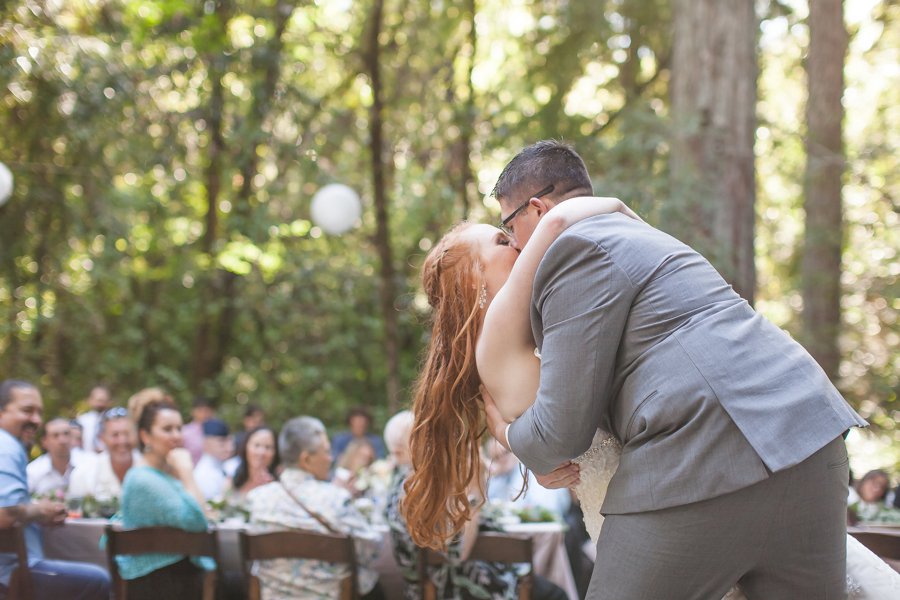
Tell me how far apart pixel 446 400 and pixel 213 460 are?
5.71m

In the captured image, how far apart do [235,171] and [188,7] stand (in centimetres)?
353

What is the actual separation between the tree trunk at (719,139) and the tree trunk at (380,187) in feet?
12.0

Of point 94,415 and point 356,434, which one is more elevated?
point 94,415

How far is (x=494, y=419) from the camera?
2344 mm

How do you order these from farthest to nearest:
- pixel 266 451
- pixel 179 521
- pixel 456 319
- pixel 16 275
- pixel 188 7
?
pixel 16 275 → pixel 188 7 → pixel 266 451 → pixel 179 521 → pixel 456 319

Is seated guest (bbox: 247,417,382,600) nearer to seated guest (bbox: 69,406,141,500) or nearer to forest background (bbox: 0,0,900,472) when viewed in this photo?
seated guest (bbox: 69,406,141,500)

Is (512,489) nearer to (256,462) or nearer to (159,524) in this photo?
(256,462)

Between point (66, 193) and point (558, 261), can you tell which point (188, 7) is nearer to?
point (66, 193)

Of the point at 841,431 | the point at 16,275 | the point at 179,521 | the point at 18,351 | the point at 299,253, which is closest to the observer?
the point at 841,431

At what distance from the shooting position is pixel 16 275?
1049 centimetres

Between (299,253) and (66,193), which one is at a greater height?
(66,193)

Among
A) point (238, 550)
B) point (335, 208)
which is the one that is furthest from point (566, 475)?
point (335, 208)

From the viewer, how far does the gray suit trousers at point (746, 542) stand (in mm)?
1819

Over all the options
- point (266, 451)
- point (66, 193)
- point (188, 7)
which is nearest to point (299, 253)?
point (66, 193)
